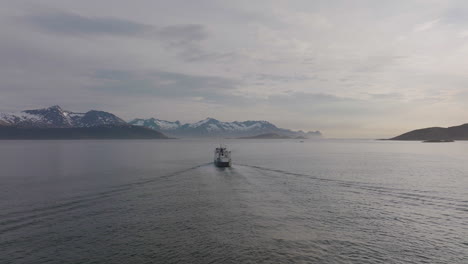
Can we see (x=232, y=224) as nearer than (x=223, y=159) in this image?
Yes

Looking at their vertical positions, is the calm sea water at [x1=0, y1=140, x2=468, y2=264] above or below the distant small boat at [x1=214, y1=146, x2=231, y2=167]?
below

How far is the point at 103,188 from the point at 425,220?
49874 millimetres

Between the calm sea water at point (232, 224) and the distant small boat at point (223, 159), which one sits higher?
the distant small boat at point (223, 159)

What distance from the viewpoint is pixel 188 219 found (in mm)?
32688

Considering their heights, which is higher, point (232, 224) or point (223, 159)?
point (223, 159)

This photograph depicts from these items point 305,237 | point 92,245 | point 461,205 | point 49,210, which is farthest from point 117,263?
point 461,205

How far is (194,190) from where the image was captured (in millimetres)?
51438

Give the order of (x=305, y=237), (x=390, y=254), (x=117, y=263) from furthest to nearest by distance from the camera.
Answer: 1. (x=305, y=237)
2. (x=390, y=254)
3. (x=117, y=263)

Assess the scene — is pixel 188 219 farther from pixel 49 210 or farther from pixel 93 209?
pixel 49 210

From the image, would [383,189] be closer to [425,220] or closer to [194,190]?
[425,220]

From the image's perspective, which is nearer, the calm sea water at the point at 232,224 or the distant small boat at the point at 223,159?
the calm sea water at the point at 232,224

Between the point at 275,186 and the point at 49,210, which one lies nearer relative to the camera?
the point at 49,210

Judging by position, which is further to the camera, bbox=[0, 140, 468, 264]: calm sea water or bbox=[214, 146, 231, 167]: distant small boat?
bbox=[214, 146, 231, 167]: distant small boat

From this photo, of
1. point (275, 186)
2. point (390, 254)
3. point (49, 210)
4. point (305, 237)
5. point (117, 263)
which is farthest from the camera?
point (275, 186)
